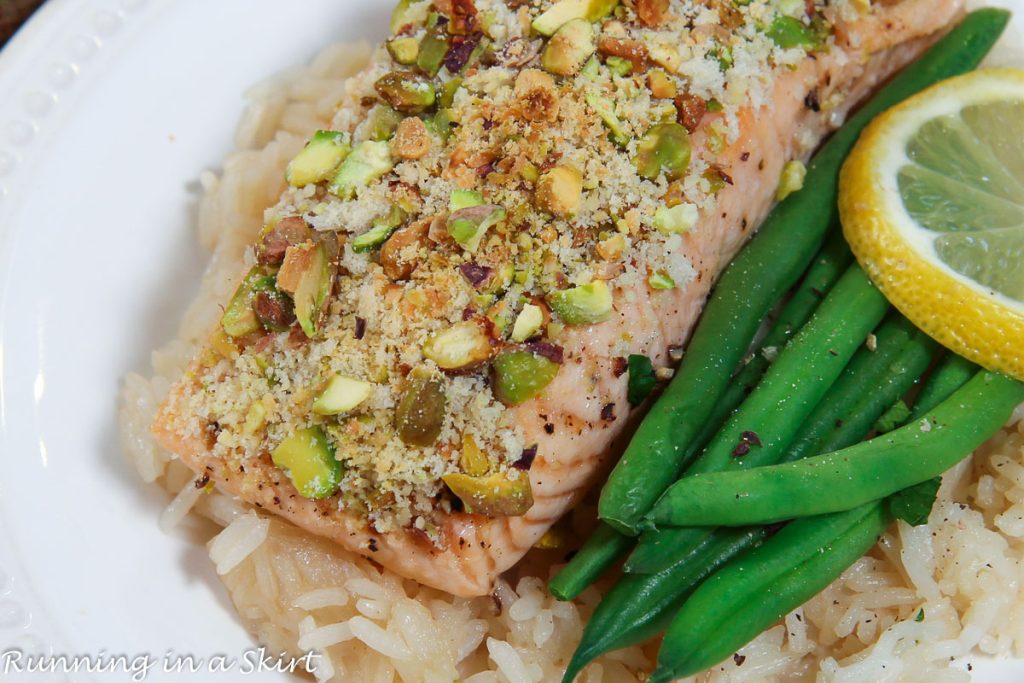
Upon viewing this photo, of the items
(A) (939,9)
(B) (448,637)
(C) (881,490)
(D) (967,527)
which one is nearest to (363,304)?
(B) (448,637)

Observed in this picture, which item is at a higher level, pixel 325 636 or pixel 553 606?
pixel 325 636

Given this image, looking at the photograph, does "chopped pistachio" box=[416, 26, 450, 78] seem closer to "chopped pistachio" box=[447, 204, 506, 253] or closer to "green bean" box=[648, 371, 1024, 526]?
"chopped pistachio" box=[447, 204, 506, 253]

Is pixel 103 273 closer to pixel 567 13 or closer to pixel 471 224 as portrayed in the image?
pixel 471 224

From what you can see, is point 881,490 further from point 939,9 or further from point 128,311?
point 128,311


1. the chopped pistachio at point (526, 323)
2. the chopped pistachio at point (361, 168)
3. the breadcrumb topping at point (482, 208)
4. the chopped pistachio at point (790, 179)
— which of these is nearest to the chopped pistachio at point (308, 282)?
the breadcrumb topping at point (482, 208)

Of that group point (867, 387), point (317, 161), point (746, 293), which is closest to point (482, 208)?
point (317, 161)

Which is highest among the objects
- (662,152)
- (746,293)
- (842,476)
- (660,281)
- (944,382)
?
(662,152)
